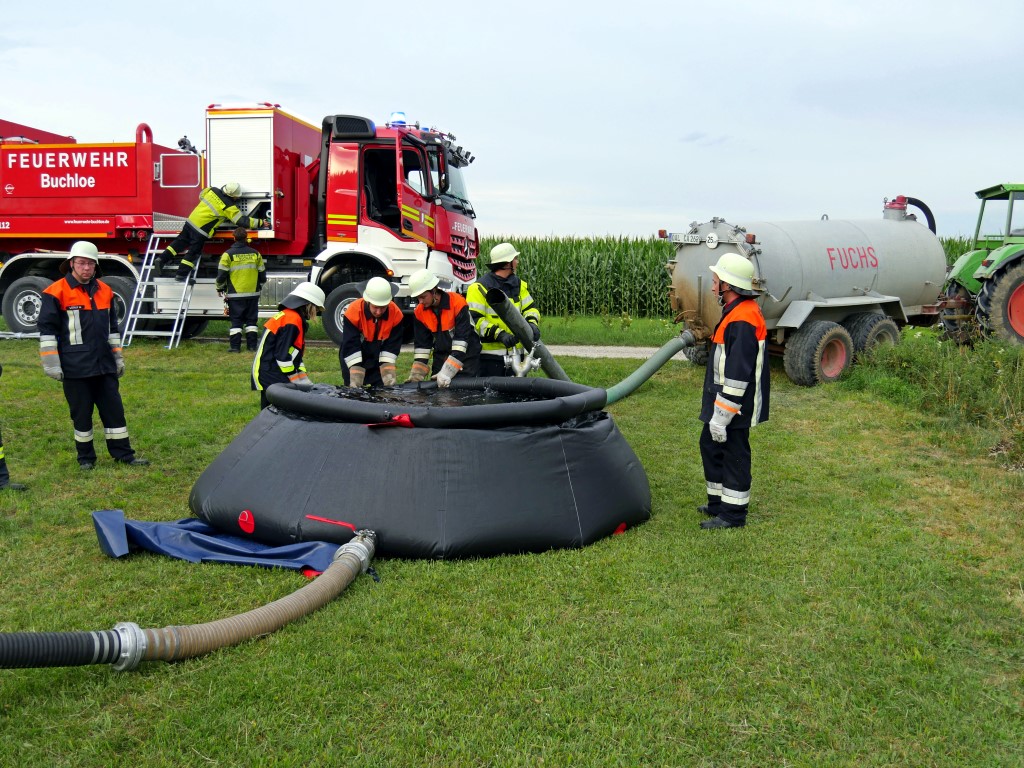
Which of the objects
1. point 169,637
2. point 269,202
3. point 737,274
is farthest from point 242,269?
point 169,637

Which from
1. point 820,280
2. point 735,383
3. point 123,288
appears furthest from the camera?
point 123,288

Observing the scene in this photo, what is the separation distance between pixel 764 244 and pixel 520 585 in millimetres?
8179

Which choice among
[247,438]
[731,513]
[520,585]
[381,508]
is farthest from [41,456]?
[731,513]

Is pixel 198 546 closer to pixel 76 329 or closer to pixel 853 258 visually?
pixel 76 329

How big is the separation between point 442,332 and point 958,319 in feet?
32.3

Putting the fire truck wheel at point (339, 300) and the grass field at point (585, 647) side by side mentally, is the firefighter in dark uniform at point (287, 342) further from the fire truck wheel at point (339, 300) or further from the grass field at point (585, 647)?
the fire truck wheel at point (339, 300)

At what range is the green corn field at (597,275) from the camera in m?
25.2

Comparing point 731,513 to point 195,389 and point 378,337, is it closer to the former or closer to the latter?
point 378,337

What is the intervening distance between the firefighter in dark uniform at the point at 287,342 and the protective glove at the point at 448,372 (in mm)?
1147

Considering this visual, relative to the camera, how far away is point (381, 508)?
5281 millimetres

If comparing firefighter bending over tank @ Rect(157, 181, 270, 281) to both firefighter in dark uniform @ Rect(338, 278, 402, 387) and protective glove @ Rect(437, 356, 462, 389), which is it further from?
protective glove @ Rect(437, 356, 462, 389)

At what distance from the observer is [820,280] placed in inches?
A: 482

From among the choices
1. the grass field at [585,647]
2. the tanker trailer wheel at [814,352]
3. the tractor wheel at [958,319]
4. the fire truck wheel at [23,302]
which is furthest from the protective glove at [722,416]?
the fire truck wheel at [23,302]

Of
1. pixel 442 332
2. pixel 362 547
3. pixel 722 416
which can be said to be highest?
pixel 442 332
